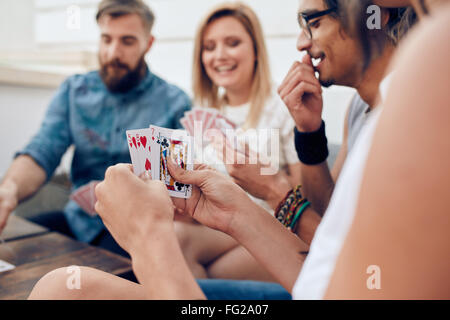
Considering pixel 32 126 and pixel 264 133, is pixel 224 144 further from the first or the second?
pixel 32 126

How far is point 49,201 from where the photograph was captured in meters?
2.60

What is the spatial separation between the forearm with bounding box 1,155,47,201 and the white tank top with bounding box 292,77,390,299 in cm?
153

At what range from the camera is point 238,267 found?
1534 mm

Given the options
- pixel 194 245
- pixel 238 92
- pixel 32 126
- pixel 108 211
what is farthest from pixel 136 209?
pixel 32 126

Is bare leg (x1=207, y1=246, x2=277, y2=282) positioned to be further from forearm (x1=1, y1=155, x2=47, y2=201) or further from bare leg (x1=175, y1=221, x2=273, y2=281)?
forearm (x1=1, y1=155, x2=47, y2=201)

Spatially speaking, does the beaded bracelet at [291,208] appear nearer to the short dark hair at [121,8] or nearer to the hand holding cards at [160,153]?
the hand holding cards at [160,153]

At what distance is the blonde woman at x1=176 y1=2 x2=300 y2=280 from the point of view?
1587 millimetres

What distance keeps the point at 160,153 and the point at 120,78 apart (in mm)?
1430

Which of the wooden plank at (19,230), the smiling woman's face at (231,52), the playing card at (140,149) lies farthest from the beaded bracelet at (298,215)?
the smiling woman's face at (231,52)

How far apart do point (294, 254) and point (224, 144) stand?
59cm

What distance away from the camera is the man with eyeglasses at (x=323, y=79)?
920mm

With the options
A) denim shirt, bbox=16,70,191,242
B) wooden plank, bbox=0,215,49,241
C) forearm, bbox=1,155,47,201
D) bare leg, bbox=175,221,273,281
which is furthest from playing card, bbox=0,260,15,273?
denim shirt, bbox=16,70,191,242

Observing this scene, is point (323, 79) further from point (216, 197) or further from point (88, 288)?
point (88, 288)

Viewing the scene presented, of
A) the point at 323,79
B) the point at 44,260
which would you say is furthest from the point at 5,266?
the point at 323,79
